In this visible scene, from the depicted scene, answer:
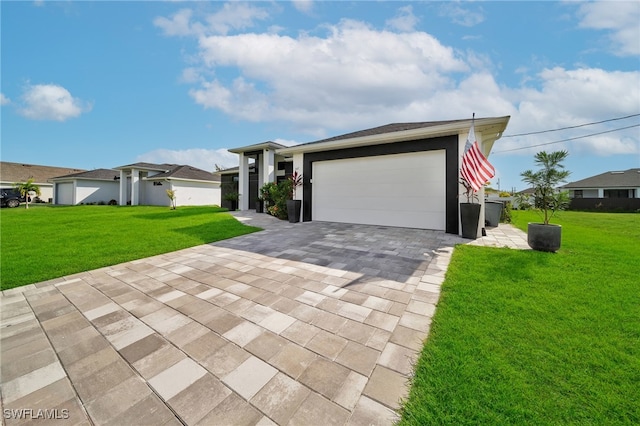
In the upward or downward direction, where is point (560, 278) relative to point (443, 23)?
downward

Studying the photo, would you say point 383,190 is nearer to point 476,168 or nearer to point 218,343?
point 476,168

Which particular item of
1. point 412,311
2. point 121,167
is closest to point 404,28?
point 412,311

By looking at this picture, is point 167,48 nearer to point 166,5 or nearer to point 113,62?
point 166,5

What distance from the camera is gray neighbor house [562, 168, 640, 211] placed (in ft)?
63.8

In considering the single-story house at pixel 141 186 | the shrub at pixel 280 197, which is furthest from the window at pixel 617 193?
the single-story house at pixel 141 186

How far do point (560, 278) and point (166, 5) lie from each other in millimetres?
10423

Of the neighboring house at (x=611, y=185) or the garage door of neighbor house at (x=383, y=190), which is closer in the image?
the garage door of neighbor house at (x=383, y=190)

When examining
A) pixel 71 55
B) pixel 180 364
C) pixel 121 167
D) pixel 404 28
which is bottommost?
pixel 180 364

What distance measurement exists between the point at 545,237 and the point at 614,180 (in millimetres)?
31159

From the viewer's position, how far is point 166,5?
6340 mm

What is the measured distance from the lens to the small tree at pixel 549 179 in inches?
185

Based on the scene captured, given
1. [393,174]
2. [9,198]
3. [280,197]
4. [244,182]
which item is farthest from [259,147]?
[9,198]

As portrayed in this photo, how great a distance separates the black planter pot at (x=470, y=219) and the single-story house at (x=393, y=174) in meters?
0.47

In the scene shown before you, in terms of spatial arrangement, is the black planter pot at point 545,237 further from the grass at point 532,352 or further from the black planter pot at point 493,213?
the black planter pot at point 493,213
